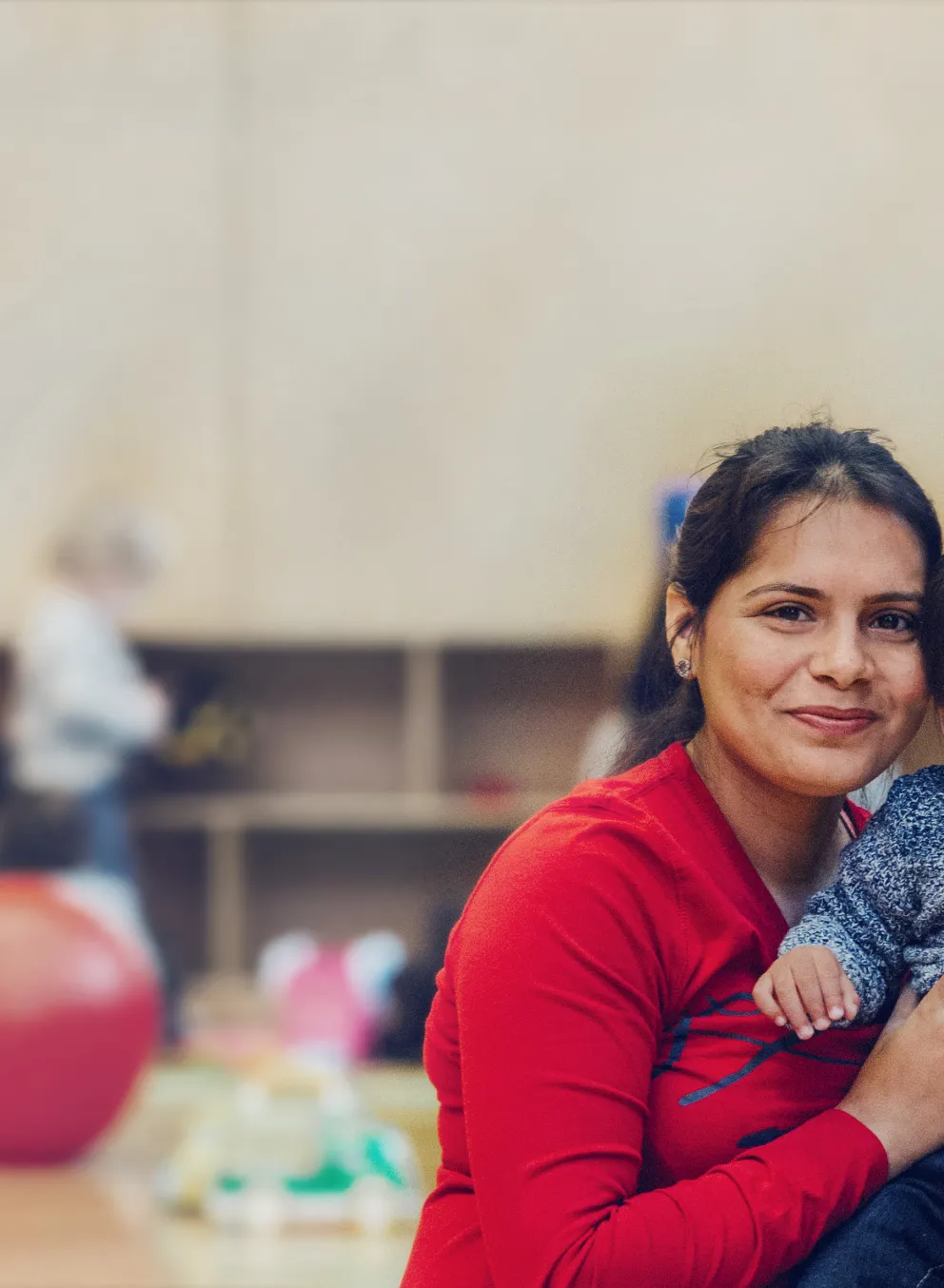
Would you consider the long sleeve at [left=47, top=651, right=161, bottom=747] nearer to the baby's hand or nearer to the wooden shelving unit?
the wooden shelving unit

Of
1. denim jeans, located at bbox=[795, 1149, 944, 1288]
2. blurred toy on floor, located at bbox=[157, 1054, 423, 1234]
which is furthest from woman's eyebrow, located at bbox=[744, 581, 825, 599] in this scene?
blurred toy on floor, located at bbox=[157, 1054, 423, 1234]

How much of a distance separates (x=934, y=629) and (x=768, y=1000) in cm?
29

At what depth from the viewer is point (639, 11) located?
17.2 ft

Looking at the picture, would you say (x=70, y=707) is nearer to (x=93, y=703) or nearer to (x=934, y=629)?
(x=93, y=703)

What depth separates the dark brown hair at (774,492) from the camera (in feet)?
4.22

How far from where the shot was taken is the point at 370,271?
5328mm

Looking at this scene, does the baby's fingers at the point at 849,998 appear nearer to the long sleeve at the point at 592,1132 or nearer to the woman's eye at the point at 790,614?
the long sleeve at the point at 592,1132

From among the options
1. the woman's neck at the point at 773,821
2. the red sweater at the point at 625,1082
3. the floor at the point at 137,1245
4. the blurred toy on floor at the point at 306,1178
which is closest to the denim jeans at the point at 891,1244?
the red sweater at the point at 625,1082

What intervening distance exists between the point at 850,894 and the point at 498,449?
4066 millimetres

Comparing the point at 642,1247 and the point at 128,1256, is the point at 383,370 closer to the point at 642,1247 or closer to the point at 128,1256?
the point at 128,1256

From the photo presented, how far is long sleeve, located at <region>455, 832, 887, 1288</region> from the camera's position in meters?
1.12

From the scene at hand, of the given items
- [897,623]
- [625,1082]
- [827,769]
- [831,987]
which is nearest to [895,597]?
[897,623]

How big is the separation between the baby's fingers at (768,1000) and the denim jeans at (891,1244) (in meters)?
0.13

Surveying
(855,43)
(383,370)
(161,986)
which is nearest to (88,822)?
(161,986)
